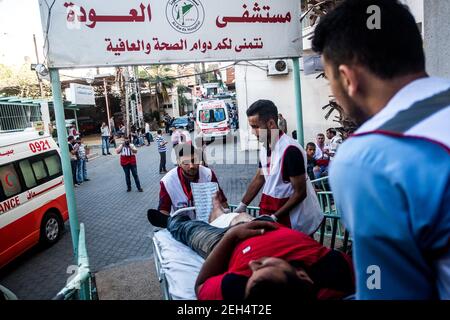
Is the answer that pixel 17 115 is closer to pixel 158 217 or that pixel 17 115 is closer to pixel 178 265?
pixel 158 217

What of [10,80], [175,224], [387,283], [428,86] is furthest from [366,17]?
[10,80]

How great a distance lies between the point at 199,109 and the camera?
20.3 m

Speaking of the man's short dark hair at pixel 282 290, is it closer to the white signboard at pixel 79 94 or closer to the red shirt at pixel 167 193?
the red shirt at pixel 167 193

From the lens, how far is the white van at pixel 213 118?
19645mm

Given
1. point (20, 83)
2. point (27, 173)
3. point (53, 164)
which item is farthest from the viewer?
point (20, 83)

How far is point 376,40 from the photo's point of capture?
3.06 ft

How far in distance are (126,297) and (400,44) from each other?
3.90 m

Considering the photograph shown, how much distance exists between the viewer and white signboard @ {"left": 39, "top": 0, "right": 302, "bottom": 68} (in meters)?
3.79

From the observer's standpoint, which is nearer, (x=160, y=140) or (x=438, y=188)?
(x=438, y=188)

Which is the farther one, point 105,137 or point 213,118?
point 213,118

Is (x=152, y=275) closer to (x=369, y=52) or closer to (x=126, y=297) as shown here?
(x=126, y=297)

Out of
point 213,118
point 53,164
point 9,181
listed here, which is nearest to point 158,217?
point 9,181

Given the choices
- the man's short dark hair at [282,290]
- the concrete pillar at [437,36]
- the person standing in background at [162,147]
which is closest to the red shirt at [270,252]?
the man's short dark hair at [282,290]

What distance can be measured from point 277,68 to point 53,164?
936 cm
